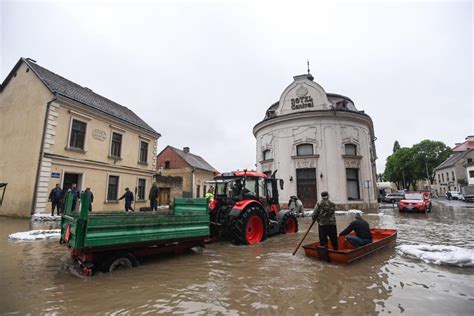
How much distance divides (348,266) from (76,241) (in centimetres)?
513

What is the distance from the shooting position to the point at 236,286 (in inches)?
163

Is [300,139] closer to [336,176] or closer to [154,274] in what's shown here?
[336,176]

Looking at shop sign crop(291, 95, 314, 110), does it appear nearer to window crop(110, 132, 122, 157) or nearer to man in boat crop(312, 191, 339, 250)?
window crop(110, 132, 122, 157)

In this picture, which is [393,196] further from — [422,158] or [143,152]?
[422,158]

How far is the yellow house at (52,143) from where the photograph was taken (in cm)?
1227

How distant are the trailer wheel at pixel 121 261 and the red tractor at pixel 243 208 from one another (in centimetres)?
277

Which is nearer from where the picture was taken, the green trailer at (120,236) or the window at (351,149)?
the green trailer at (120,236)

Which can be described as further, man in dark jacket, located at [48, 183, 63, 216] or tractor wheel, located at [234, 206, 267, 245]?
man in dark jacket, located at [48, 183, 63, 216]

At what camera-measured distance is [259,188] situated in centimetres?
830

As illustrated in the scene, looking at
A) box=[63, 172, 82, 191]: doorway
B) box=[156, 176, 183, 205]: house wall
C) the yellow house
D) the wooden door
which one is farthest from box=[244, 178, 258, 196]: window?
the wooden door

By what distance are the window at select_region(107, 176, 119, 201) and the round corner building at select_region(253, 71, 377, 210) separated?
12.0 m

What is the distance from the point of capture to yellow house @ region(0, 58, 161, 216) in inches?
483

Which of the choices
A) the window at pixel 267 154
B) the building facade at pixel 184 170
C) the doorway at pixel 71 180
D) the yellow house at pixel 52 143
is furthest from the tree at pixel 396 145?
the doorway at pixel 71 180

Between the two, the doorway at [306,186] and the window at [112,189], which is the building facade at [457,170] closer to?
the doorway at [306,186]
